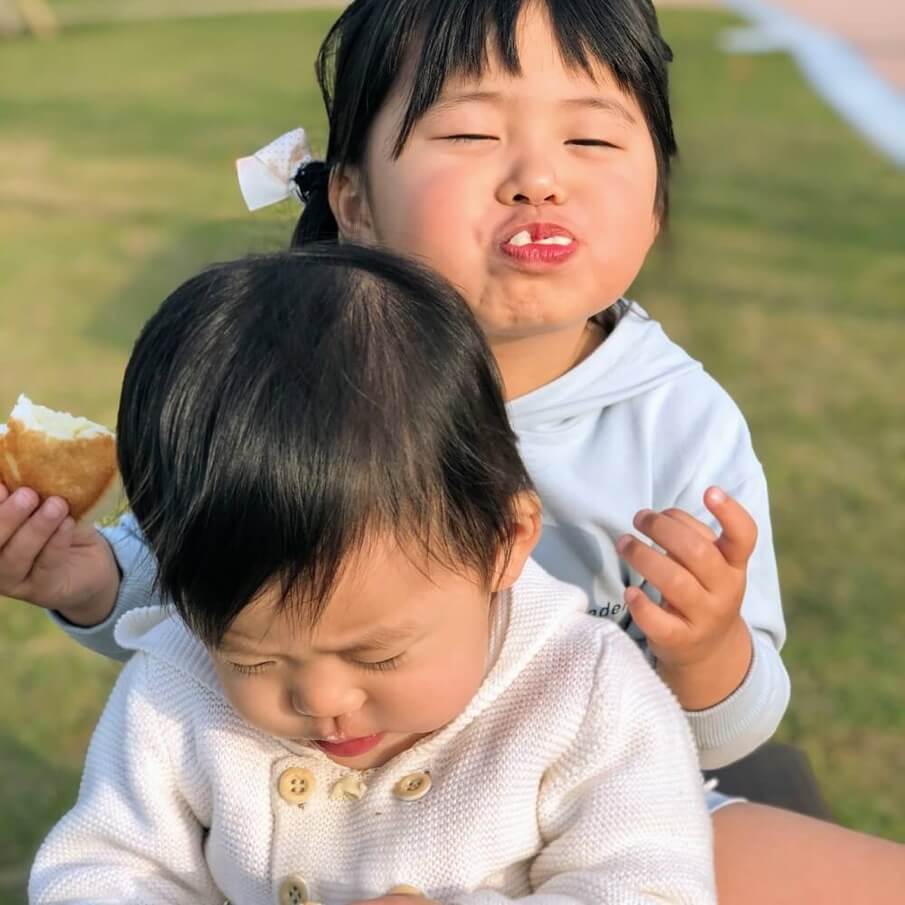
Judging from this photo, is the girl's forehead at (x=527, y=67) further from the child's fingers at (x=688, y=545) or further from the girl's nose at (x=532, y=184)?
the child's fingers at (x=688, y=545)

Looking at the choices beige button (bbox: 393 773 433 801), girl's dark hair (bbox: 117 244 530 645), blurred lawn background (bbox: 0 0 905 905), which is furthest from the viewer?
blurred lawn background (bbox: 0 0 905 905)

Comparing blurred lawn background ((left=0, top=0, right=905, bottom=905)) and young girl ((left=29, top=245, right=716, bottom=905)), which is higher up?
young girl ((left=29, top=245, right=716, bottom=905))

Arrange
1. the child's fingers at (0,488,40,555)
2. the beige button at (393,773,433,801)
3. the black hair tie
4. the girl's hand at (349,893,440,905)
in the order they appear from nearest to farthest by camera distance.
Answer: the girl's hand at (349,893,440,905)
the beige button at (393,773,433,801)
the child's fingers at (0,488,40,555)
the black hair tie

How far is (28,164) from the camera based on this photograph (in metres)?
9.05

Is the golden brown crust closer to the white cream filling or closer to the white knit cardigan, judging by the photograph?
the white cream filling

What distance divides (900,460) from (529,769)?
10.2 feet

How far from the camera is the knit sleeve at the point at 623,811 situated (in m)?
1.37

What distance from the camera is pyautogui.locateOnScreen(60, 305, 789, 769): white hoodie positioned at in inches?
68.1

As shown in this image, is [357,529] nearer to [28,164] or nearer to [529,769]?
[529,769]

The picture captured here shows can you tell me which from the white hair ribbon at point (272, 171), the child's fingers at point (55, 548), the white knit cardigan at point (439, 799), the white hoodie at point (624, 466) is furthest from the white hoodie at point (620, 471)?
the white hair ribbon at point (272, 171)

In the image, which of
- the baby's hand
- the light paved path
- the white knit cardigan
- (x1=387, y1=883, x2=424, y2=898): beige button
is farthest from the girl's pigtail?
the light paved path

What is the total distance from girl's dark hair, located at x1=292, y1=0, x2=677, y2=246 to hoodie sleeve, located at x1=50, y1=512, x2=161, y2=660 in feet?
1.74

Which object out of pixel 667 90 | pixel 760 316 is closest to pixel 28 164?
pixel 760 316

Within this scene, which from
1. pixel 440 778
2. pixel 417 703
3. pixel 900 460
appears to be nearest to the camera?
pixel 417 703
